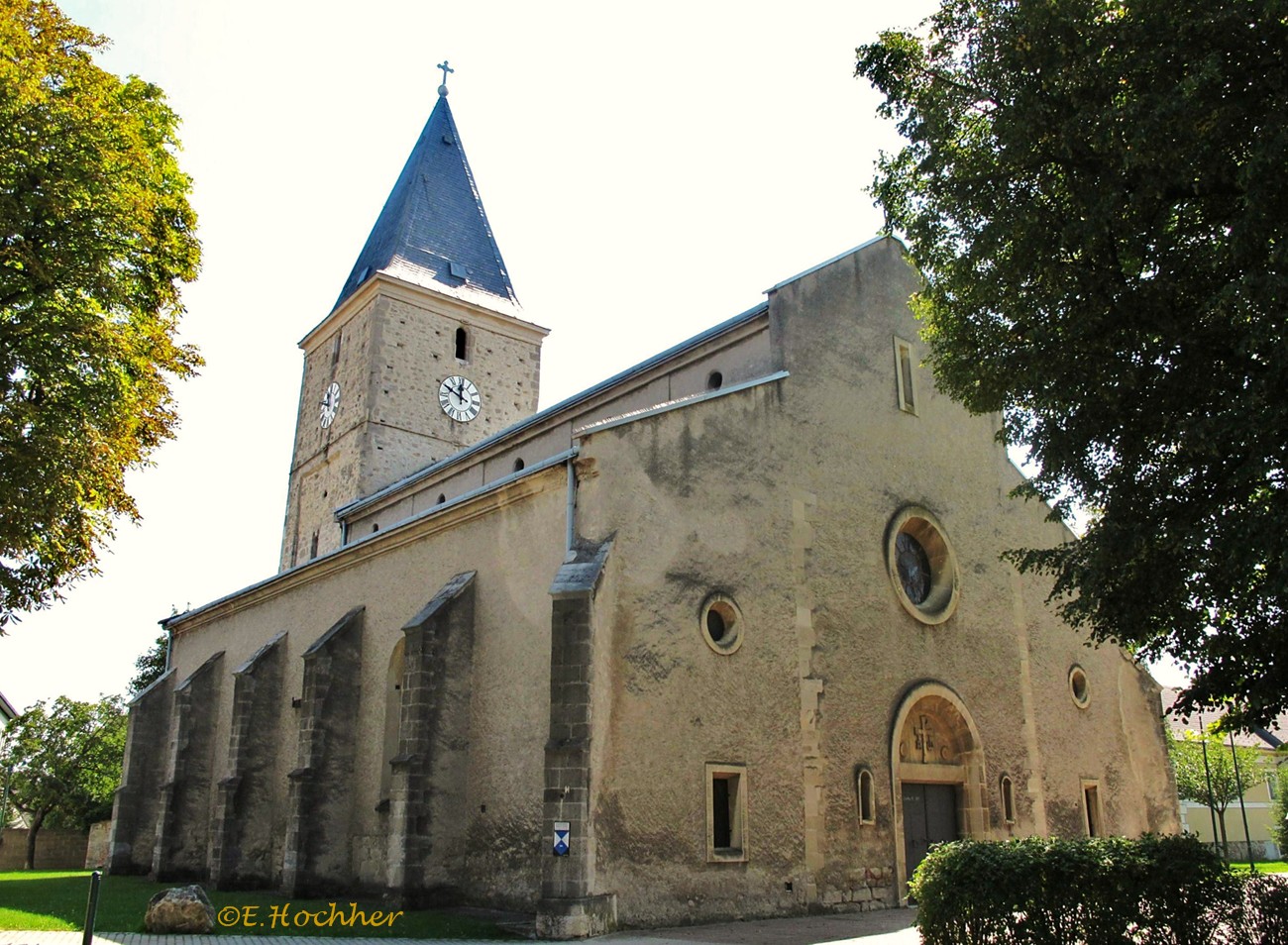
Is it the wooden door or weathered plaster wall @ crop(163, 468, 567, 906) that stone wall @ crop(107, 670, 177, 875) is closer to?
weathered plaster wall @ crop(163, 468, 567, 906)

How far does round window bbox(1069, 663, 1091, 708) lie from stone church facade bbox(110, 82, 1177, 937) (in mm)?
61

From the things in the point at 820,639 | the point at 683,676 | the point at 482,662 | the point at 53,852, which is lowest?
the point at 53,852

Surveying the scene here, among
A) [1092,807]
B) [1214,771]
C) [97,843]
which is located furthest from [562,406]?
[1214,771]

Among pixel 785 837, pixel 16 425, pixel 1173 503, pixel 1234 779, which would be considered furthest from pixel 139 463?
pixel 1234 779

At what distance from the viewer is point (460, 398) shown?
33938 mm

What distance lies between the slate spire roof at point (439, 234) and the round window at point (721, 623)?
20798 millimetres

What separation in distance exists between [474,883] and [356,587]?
7.32m

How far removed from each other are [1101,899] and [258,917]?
1171cm

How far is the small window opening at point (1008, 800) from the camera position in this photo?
1974 centimetres

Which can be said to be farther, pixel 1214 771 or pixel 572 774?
pixel 1214 771

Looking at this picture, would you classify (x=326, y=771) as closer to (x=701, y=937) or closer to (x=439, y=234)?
(x=701, y=937)

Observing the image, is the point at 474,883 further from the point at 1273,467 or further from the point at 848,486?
the point at 1273,467

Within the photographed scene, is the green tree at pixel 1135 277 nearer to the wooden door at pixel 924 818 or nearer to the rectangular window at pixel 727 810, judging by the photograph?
the rectangular window at pixel 727 810

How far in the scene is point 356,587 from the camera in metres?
21.0
